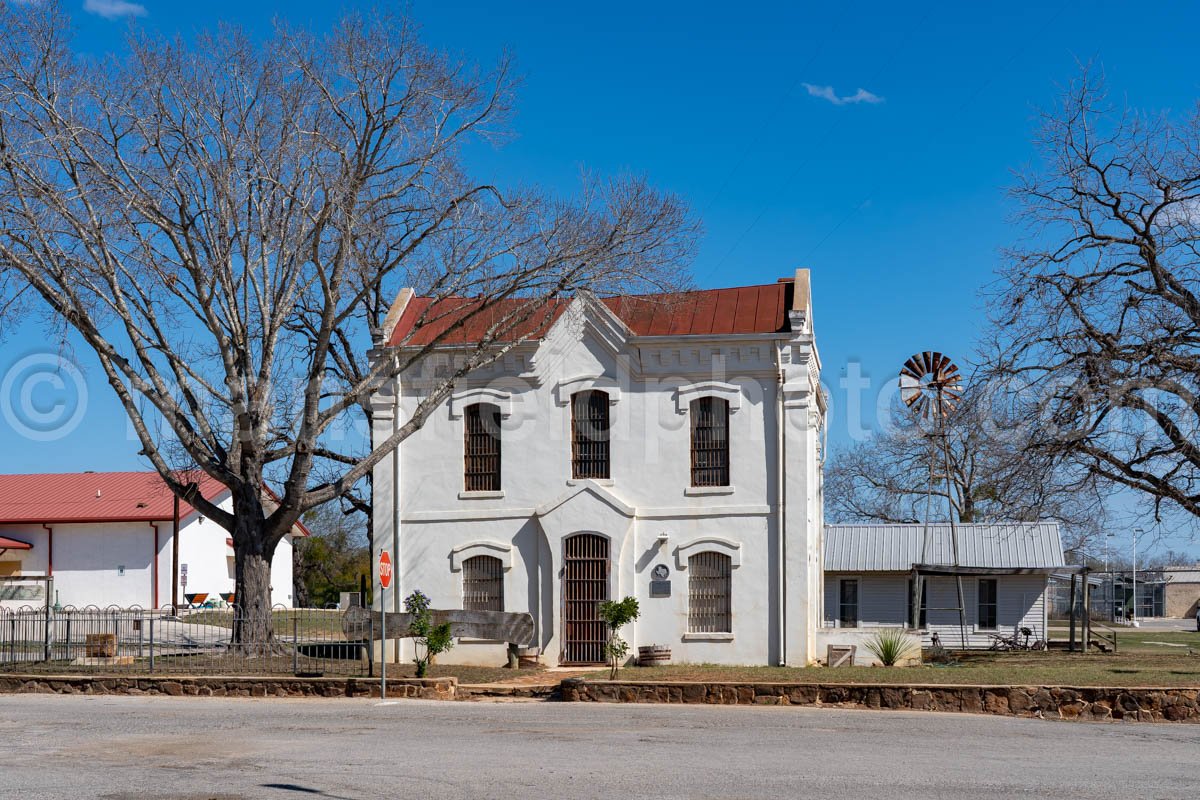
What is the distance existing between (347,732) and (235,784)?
397cm

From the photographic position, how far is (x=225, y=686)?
2153cm

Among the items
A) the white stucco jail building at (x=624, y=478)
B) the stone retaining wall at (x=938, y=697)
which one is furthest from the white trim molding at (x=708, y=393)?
the stone retaining wall at (x=938, y=697)

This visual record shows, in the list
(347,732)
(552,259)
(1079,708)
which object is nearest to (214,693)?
(347,732)

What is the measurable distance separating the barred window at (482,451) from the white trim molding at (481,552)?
1.15 m

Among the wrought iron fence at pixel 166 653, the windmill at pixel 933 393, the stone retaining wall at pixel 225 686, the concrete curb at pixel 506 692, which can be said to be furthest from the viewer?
the windmill at pixel 933 393

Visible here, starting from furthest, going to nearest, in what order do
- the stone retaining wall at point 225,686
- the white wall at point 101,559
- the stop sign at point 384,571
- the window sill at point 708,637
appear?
the white wall at point 101,559
the window sill at point 708,637
the stone retaining wall at point 225,686
the stop sign at point 384,571

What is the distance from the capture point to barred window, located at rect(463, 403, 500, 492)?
86.2 feet

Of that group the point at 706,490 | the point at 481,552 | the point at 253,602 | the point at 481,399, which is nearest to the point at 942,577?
the point at 706,490

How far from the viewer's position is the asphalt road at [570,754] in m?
12.0

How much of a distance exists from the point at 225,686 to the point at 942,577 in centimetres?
2302

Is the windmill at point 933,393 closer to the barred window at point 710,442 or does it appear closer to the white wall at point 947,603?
the white wall at point 947,603

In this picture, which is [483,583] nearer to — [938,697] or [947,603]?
[938,697]

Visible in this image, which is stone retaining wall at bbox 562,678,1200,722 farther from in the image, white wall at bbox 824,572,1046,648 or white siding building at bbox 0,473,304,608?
white siding building at bbox 0,473,304,608

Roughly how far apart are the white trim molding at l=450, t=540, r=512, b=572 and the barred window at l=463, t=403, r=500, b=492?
115 centimetres
